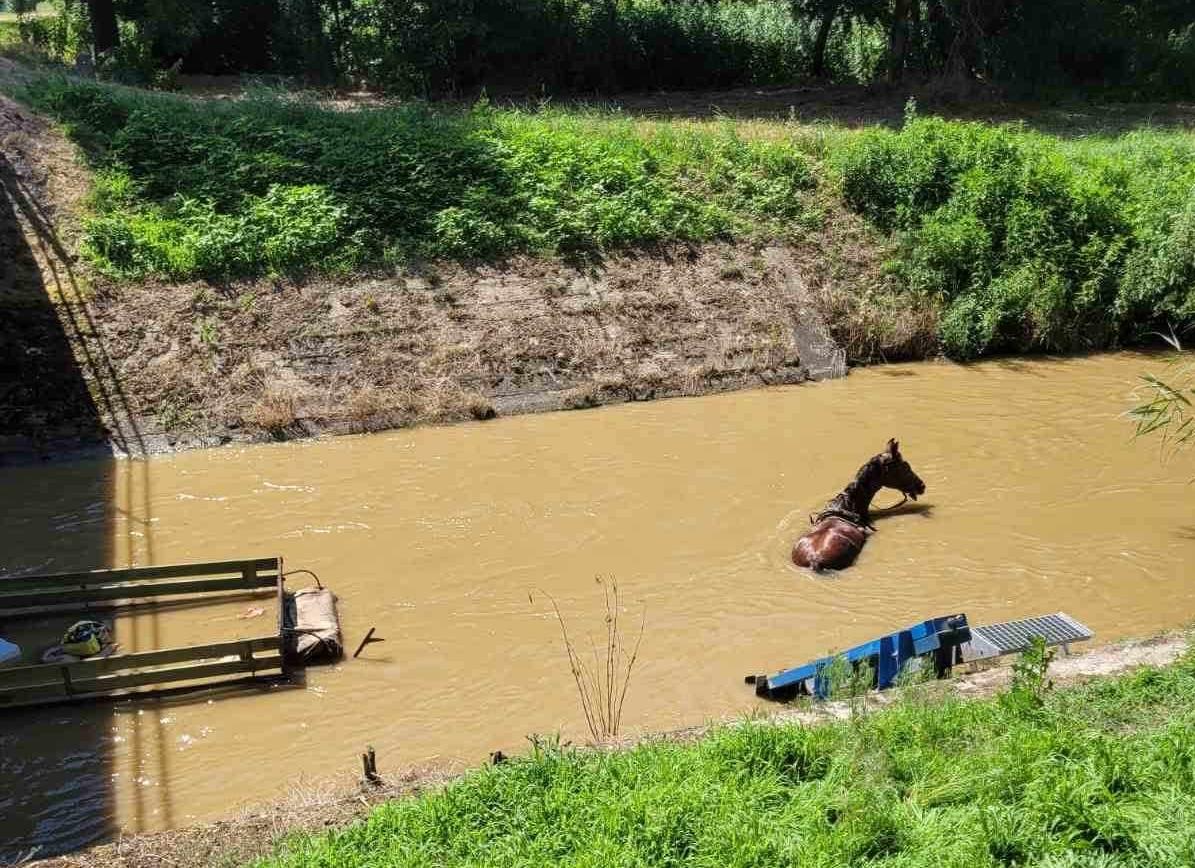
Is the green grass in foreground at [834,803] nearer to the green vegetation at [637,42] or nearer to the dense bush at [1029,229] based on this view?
the dense bush at [1029,229]

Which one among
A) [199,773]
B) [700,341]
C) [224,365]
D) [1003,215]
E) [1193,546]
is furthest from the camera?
[1003,215]

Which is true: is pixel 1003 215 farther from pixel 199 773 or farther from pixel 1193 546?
pixel 199 773

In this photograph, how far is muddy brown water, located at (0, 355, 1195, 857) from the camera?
8656mm

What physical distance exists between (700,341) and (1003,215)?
6.73 metres

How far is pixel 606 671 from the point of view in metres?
9.73

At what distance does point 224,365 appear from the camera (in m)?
16.6

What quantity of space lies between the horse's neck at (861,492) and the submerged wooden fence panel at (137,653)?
6139 mm

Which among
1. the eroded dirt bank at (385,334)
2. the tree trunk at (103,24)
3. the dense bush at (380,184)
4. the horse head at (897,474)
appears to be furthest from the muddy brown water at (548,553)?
the tree trunk at (103,24)

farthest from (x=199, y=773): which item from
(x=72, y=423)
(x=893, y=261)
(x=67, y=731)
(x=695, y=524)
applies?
(x=893, y=261)

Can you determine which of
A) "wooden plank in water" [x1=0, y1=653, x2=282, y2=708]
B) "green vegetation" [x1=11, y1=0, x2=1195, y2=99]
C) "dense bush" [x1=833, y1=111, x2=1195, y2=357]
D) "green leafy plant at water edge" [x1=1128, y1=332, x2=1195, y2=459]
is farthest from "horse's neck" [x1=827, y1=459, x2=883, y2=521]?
"green vegetation" [x1=11, y1=0, x2=1195, y2=99]

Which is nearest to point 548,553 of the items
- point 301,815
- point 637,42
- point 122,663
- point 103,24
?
point 122,663

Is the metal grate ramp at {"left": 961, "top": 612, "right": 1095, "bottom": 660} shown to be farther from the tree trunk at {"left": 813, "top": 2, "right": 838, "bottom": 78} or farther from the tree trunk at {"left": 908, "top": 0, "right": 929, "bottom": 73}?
the tree trunk at {"left": 813, "top": 2, "right": 838, "bottom": 78}

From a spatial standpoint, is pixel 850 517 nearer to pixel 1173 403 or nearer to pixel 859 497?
pixel 859 497

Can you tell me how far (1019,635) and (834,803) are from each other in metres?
3.95
